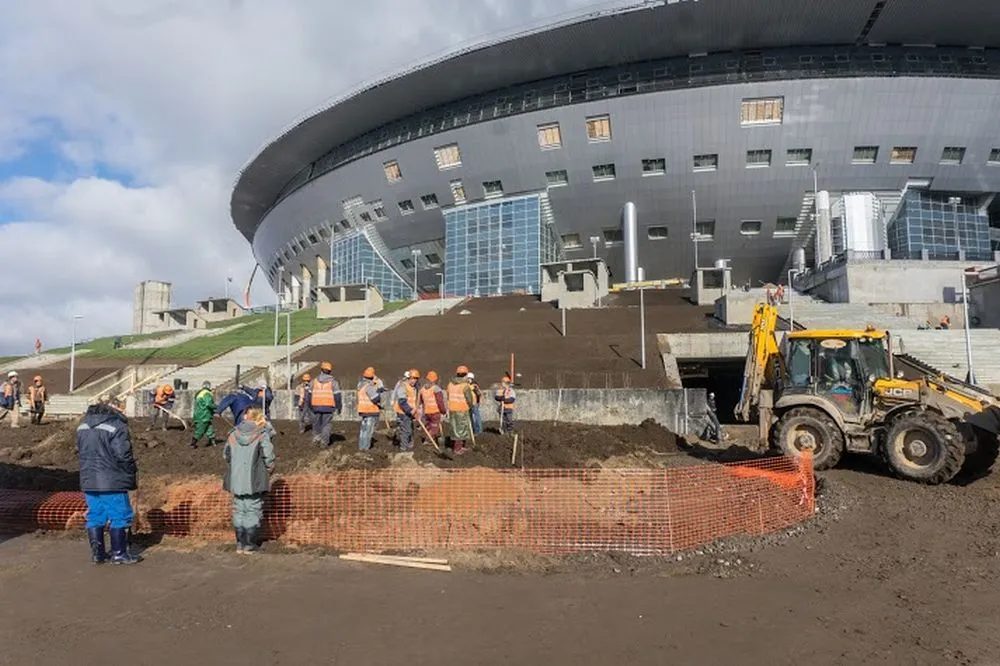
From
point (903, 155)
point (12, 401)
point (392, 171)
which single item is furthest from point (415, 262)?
point (12, 401)

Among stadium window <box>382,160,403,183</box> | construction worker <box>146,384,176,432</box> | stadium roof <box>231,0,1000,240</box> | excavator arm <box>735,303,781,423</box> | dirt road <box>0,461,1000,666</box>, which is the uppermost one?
stadium roof <box>231,0,1000,240</box>

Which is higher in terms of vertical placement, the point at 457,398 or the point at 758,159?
the point at 758,159

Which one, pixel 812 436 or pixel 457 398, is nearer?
pixel 812 436

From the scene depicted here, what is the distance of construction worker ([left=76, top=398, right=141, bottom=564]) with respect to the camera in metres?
5.73

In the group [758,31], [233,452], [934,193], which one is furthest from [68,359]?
[934,193]

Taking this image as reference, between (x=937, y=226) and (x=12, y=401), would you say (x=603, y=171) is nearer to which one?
(x=937, y=226)

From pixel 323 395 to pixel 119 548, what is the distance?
20.3 ft

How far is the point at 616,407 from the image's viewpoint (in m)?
15.2

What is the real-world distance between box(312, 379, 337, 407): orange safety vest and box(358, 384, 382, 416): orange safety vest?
27.7 inches

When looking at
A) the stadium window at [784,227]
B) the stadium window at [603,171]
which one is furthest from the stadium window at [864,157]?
the stadium window at [603,171]

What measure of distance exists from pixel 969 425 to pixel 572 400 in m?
7.93

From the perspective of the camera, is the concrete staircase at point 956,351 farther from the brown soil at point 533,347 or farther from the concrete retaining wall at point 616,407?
the concrete retaining wall at point 616,407

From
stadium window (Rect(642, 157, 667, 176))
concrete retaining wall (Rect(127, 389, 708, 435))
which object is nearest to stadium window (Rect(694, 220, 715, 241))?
stadium window (Rect(642, 157, 667, 176))

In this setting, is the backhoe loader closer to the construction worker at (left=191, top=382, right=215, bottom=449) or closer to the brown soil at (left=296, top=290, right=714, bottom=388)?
the brown soil at (left=296, top=290, right=714, bottom=388)
